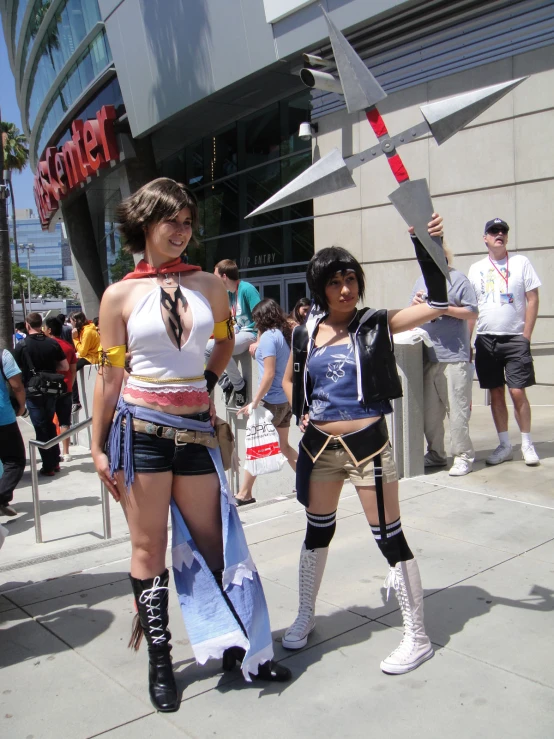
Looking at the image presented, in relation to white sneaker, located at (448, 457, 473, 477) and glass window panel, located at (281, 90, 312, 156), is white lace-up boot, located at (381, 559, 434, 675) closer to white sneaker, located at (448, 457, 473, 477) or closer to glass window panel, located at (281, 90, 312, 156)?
white sneaker, located at (448, 457, 473, 477)

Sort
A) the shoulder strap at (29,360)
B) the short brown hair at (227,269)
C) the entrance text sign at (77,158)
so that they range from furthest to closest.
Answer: the entrance text sign at (77,158) → the shoulder strap at (29,360) → the short brown hair at (227,269)

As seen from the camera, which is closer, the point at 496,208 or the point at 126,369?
the point at 126,369

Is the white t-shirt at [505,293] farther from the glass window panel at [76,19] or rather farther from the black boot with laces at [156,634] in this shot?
the glass window panel at [76,19]

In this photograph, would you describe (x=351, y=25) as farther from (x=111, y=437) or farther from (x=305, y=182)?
(x=111, y=437)

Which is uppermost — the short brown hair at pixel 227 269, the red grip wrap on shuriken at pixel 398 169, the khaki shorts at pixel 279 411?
the red grip wrap on shuriken at pixel 398 169

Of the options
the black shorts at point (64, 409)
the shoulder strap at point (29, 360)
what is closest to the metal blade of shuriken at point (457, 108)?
the shoulder strap at point (29, 360)

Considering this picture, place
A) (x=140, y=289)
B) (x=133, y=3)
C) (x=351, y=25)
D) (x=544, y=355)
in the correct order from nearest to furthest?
(x=140, y=289) < (x=544, y=355) < (x=351, y=25) < (x=133, y=3)

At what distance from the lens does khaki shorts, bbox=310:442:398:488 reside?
3012 millimetres

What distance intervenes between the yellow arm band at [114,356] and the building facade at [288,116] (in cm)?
784

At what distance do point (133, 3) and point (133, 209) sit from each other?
16.2 m

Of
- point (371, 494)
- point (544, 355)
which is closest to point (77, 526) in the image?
point (371, 494)

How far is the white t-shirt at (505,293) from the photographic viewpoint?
6059mm

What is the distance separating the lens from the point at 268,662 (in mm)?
2938

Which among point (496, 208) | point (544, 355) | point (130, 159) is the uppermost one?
point (130, 159)
